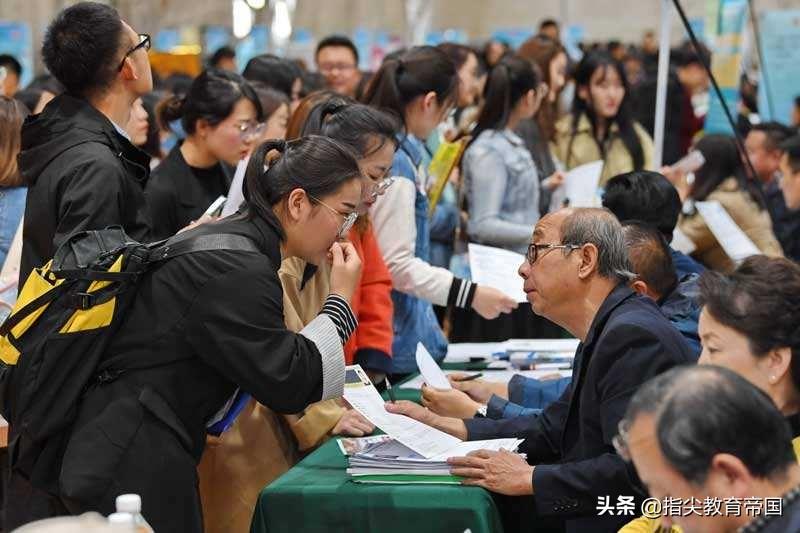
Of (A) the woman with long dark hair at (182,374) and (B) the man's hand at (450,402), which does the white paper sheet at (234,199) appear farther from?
(B) the man's hand at (450,402)

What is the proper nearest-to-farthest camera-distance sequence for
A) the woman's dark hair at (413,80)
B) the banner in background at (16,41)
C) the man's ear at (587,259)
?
the man's ear at (587,259)
the woman's dark hair at (413,80)
the banner in background at (16,41)

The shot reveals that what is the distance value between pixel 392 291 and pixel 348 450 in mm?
1247

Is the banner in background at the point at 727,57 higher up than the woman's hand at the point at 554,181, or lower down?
higher up

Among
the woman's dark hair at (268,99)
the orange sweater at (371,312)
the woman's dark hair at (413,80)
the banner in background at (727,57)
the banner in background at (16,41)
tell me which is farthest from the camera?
the banner in background at (16,41)

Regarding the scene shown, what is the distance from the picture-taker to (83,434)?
2.79m

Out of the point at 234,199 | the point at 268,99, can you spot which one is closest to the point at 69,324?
the point at 234,199

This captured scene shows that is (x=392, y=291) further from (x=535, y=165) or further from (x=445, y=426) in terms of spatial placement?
(x=535, y=165)

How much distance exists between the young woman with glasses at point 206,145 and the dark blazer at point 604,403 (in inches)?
72.0

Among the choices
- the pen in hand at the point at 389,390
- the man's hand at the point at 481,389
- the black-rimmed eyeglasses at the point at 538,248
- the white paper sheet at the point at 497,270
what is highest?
the black-rimmed eyeglasses at the point at 538,248

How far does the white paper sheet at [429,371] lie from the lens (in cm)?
351

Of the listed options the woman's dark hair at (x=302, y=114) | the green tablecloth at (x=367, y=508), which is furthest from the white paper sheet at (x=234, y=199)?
the green tablecloth at (x=367, y=508)

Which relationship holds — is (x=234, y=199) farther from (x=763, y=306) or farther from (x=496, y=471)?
(x=763, y=306)

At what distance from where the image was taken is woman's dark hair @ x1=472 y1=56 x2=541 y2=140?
5875mm

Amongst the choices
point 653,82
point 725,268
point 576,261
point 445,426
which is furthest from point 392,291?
point 653,82
